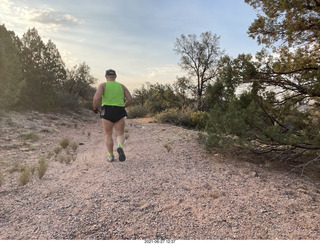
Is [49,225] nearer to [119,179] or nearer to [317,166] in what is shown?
[119,179]

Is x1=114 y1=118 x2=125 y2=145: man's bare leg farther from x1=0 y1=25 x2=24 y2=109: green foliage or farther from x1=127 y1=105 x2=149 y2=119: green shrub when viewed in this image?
x1=127 y1=105 x2=149 y2=119: green shrub

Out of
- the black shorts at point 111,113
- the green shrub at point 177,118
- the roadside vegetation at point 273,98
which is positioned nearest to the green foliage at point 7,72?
the roadside vegetation at point 273,98

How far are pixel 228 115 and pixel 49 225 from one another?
12.8 feet

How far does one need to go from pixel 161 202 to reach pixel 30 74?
1552 centimetres

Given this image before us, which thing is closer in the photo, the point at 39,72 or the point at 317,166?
the point at 317,166

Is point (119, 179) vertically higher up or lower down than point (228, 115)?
lower down

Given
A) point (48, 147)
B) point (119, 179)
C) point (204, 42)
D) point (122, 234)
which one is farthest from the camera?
point (204, 42)

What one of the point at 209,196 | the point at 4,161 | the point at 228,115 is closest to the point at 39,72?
the point at 4,161

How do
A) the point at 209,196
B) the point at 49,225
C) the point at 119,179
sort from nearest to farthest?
the point at 49,225, the point at 209,196, the point at 119,179

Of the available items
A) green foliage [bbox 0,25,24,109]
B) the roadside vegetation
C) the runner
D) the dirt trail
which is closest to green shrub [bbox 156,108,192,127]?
the roadside vegetation

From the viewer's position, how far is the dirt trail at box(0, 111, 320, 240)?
2273mm

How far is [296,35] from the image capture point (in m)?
4.91

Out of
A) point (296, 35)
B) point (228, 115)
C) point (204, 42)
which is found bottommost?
point (228, 115)

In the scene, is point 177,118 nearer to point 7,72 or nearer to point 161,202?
point 7,72
